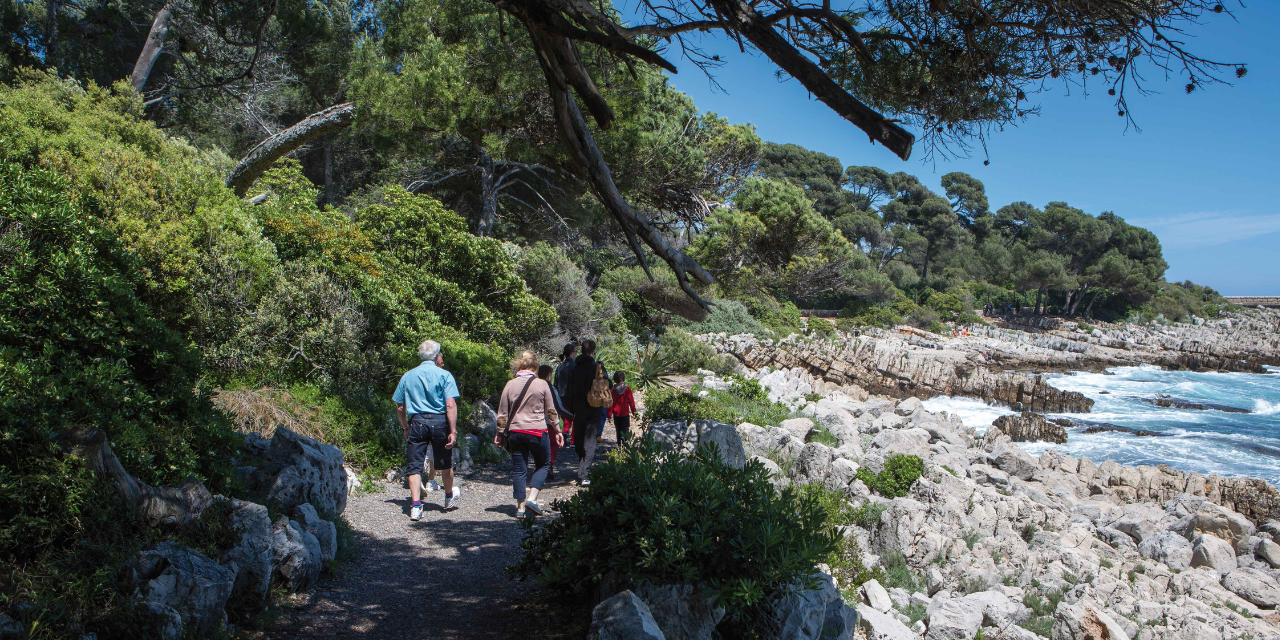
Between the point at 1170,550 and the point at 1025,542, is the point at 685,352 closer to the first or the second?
the point at 1025,542

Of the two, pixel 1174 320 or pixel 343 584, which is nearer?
pixel 343 584

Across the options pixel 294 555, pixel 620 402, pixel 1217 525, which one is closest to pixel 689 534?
pixel 294 555

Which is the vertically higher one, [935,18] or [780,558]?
[935,18]

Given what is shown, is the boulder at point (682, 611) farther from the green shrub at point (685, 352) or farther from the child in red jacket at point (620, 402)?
the green shrub at point (685, 352)

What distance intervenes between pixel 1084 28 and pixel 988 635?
5.11 metres

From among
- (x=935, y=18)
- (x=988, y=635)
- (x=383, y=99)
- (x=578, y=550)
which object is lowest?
(x=988, y=635)

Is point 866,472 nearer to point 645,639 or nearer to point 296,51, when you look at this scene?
point 645,639

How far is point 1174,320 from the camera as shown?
2530 inches

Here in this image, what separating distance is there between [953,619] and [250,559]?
5637 mm

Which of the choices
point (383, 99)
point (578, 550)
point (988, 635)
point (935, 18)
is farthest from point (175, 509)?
point (383, 99)

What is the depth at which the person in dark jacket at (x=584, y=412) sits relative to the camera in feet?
23.9

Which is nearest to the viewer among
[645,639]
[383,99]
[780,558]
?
[645,639]

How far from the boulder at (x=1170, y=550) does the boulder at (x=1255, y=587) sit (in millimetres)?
459

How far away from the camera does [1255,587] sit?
8.59 m
